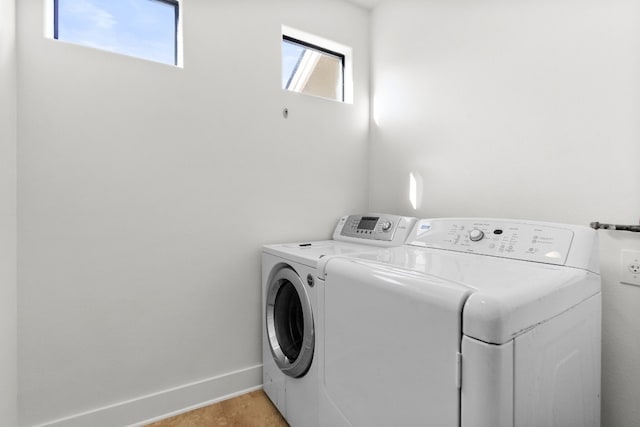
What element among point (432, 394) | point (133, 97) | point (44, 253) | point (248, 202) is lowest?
point (432, 394)

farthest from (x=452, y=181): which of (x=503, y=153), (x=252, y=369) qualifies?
(x=252, y=369)

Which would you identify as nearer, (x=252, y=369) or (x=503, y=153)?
(x=503, y=153)

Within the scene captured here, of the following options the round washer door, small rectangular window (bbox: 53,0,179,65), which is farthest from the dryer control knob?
small rectangular window (bbox: 53,0,179,65)

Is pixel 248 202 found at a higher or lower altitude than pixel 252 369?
higher

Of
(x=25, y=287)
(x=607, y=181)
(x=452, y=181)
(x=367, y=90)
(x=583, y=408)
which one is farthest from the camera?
(x=367, y=90)

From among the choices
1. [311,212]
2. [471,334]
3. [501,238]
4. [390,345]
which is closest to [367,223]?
[311,212]

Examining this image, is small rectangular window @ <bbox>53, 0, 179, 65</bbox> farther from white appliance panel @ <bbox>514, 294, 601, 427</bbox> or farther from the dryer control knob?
white appliance panel @ <bbox>514, 294, 601, 427</bbox>

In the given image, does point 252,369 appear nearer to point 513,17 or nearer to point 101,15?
point 101,15

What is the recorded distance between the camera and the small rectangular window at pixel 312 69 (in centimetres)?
194

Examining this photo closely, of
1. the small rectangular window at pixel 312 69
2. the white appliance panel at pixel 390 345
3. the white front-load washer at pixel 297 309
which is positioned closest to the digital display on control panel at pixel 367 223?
the white front-load washer at pixel 297 309

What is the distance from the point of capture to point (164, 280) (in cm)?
147

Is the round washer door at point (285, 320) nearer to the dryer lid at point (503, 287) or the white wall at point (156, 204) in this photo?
the white wall at point (156, 204)

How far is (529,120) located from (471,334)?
3.73 feet

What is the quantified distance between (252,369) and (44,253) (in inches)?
45.2
